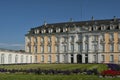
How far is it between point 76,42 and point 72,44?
1.10 m

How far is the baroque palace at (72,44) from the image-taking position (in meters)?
65.0

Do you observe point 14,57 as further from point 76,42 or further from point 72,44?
point 76,42

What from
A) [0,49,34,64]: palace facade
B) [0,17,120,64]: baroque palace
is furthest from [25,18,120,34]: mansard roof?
[0,49,34,64]: palace facade

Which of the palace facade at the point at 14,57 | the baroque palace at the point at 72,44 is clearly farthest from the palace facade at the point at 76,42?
Answer: the palace facade at the point at 14,57

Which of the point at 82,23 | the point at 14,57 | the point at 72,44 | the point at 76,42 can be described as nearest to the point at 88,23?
the point at 82,23

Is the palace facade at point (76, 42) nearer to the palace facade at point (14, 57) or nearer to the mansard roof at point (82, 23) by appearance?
the mansard roof at point (82, 23)

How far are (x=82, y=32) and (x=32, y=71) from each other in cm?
3877

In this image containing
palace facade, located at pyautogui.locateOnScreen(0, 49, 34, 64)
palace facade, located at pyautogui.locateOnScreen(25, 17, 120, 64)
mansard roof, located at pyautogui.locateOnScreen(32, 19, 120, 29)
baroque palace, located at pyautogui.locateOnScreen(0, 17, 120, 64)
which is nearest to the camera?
palace facade, located at pyautogui.locateOnScreen(0, 49, 34, 64)

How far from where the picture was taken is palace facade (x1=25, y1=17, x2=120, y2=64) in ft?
214

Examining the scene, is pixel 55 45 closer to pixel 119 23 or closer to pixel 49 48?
pixel 49 48

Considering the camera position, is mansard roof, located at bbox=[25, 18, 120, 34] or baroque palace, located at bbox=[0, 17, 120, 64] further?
mansard roof, located at bbox=[25, 18, 120, 34]

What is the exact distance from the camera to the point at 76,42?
6925 centimetres

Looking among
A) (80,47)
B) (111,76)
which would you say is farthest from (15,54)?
(111,76)

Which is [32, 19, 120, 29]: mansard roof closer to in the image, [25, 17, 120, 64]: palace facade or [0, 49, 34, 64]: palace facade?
[25, 17, 120, 64]: palace facade
